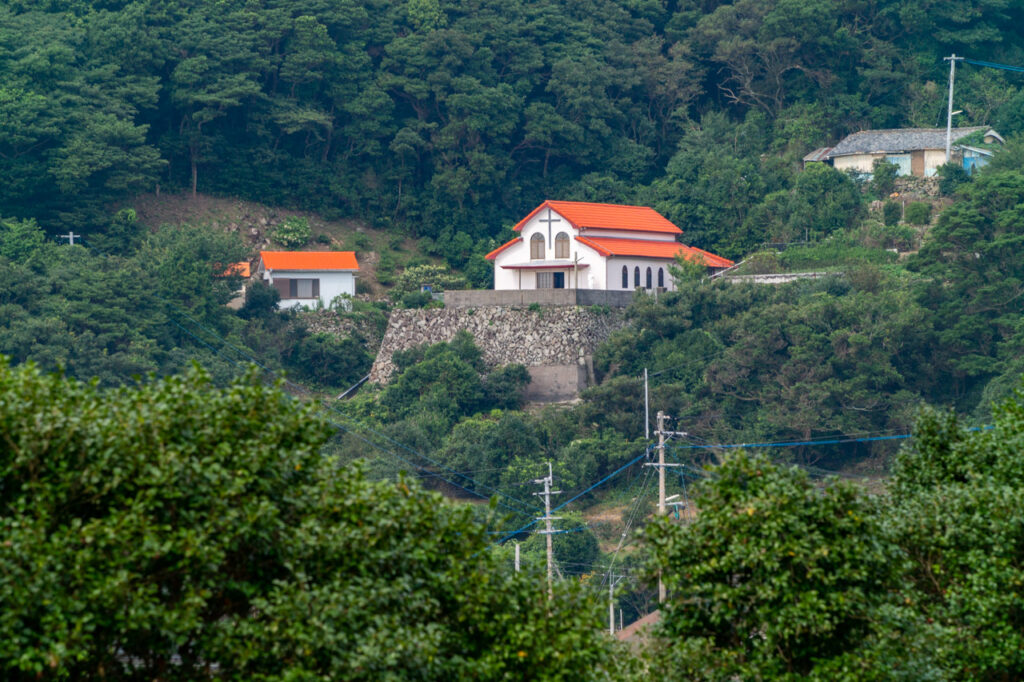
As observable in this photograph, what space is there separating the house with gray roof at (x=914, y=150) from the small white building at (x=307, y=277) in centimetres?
1786

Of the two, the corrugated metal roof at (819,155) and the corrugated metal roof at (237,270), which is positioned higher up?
the corrugated metal roof at (819,155)

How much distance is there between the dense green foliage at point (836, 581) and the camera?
1234 centimetres

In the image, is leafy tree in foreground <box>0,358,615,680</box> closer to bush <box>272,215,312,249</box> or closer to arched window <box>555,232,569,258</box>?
arched window <box>555,232,569,258</box>

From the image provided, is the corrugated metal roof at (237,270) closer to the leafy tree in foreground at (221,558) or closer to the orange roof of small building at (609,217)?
the orange roof of small building at (609,217)

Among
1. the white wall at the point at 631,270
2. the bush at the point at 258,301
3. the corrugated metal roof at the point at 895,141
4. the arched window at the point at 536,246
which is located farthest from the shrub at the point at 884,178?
the bush at the point at 258,301

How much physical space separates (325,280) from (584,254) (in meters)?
9.44

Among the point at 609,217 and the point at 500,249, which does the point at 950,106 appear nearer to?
the point at 609,217

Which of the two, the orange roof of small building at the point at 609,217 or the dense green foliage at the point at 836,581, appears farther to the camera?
the orange roof of small building at the point at 609,217

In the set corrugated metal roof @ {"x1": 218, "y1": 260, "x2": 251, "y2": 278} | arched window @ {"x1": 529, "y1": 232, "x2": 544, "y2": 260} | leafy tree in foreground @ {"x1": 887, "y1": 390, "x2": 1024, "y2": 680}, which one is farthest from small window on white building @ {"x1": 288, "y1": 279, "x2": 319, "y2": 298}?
leafy tree in foreground @ {"x1": 887, "y1": 390, "x2": 1024, "y2": 680}

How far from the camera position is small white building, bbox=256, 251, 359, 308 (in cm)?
5062

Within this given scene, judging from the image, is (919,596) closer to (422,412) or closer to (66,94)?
(422,412)

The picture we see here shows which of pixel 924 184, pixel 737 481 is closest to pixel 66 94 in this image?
pixel 924 184

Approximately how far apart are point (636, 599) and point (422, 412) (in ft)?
31.3

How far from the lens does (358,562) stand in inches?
442
